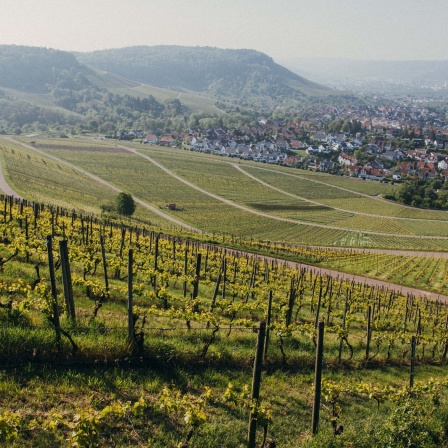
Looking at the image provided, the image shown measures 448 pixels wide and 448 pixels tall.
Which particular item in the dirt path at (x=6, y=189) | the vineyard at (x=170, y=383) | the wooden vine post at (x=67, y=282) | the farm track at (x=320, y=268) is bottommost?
the farm track at (x=320, y=268)

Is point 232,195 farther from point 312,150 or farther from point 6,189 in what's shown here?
point 312,150

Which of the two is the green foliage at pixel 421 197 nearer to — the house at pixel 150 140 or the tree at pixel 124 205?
the tree at pixel 124 205

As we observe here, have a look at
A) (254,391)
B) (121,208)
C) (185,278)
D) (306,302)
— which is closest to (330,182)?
(121,208)

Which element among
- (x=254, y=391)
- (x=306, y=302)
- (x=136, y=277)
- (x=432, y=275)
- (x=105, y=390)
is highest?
(x=254, y=391)

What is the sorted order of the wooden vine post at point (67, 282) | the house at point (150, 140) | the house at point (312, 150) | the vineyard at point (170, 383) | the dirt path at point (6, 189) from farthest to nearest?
1. the house at point (312, 150)
2. the house at point (150, 140)
3. the dirt path at point (6, 189)
4. the wooden vine post at point (67, 282)
5. the vineyard at point (170, 383)

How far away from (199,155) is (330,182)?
170ft

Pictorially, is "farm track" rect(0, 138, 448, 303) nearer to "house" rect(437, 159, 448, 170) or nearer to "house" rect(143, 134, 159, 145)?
"house" rect(143, 134, 159, 145)

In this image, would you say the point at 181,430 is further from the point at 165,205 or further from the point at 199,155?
the point at 199,155

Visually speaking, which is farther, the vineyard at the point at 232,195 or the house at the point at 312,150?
the house at the point at 312,150

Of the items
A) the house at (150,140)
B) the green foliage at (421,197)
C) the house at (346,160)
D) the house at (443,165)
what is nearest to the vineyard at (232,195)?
the green foliage at (421,197)

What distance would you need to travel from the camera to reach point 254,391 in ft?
27.7

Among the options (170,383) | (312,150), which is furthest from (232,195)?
(170,383)

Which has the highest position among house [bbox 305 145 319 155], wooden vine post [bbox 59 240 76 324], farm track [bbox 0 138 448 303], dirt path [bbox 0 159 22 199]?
house [bbox 305 145 319 155]

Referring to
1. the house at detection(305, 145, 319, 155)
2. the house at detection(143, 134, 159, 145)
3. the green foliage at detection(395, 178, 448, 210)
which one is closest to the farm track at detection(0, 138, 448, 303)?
A: the house at detection(143, 134, 159, 145)
